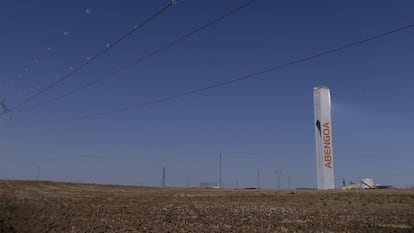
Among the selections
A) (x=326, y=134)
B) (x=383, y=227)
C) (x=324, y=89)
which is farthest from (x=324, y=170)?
(x=383, y=227)

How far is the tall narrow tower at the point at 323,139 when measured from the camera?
118 metres

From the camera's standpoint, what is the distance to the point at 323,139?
11812cm

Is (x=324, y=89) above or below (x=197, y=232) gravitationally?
above

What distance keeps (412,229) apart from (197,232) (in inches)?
538

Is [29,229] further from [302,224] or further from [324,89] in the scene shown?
[324,89]

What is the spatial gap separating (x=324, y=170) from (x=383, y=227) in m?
89.4

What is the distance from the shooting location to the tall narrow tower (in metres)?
118

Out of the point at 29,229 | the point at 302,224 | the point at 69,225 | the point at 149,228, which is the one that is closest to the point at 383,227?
the point at 302,224

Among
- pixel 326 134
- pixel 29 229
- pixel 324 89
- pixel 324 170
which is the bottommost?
pixel 29 229

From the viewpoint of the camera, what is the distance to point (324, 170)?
117438 mm

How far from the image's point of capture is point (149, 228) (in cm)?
2677

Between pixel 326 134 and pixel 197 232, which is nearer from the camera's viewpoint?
pixel 197 232

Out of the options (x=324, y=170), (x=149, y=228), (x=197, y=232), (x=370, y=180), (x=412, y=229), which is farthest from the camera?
(x=370, y=180)

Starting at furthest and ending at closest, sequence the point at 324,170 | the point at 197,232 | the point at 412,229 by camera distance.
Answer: the point at 324,170 → the point at 412,229 → the point at 197,232
